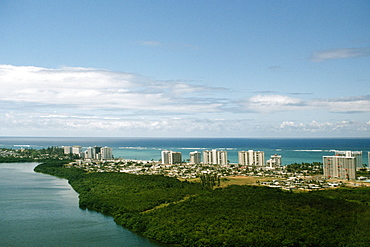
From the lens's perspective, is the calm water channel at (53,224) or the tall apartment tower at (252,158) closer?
the calm water channel at (53,224)

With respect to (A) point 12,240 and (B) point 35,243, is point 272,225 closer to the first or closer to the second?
(B) point 35,243

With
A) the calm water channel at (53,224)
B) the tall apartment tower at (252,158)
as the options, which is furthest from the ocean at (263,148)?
the calm water channel at (53,224)

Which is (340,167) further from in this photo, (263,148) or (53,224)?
(263,148)

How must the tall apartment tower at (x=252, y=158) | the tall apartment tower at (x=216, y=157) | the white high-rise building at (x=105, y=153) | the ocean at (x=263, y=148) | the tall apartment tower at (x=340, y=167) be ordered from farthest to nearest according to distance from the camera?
the ocean at (x=263, y=148) < the white high-rise building at (x=105, y=153) < the tall apartment tower at (x=216, y=157) < the tall apartment tower at (x=252, y=158) < the tall apartment tower at (x=340, y=167)

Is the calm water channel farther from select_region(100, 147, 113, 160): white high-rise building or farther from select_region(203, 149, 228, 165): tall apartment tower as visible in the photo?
select_region(100, 147, 113, 160): white high-rise building

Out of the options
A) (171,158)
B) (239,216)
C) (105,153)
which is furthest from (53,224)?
(105,153)

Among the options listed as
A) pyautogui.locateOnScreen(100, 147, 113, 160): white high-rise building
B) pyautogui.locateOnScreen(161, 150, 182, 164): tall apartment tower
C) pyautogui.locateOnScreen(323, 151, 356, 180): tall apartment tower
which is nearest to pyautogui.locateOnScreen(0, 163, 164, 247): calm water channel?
pyautogui.locateOnScreen(323, 151, 356, 180): tall apartment tower

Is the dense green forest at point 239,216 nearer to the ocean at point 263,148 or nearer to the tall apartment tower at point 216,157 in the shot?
the tall apartment tower at point 216,157
